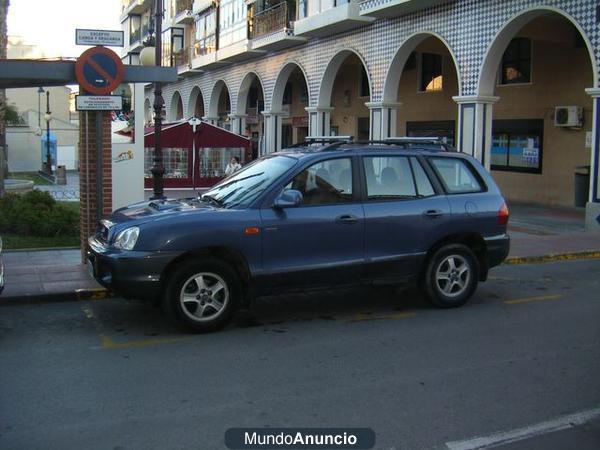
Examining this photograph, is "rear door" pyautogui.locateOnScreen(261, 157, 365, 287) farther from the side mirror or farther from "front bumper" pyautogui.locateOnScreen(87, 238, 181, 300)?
"front bumper" pyautogui.locateOnScreen(87, 238, 181, 300)

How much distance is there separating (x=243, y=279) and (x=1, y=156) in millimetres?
14029

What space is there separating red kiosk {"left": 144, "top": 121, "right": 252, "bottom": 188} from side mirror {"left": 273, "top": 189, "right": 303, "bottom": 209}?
19.5m

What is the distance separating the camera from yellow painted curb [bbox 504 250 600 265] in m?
10.9

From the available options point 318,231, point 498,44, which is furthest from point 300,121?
point 318,231

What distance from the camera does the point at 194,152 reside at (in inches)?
1036

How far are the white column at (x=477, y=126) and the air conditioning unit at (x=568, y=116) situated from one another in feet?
11.3

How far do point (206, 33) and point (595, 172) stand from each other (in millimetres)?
25359

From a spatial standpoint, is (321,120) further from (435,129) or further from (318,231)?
(318,231)

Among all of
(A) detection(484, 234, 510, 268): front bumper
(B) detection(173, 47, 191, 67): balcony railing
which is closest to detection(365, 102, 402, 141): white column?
(A) detection(484, 234, 510, 268): front bumper

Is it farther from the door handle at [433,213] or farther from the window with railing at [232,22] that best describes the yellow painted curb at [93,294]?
the window with railing at [232,22]

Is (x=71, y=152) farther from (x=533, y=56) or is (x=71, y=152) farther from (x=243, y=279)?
(x=243, y=279)

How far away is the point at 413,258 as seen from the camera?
737cm

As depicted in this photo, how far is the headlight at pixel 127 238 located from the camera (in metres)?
6.34

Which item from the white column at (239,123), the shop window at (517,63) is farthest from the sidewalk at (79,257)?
the white column at (239,123)
